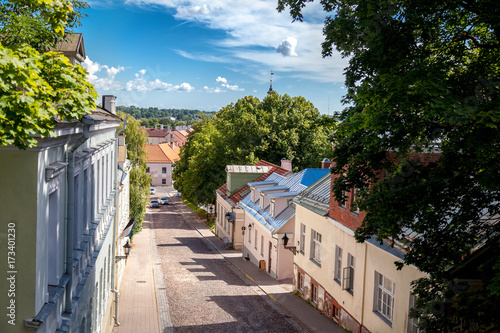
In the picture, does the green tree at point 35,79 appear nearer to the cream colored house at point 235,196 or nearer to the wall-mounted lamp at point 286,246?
the wall-mounted lamp at point 286,246

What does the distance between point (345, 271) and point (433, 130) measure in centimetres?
1002

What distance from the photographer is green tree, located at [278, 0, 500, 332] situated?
7734 mm

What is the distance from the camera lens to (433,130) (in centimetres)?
862

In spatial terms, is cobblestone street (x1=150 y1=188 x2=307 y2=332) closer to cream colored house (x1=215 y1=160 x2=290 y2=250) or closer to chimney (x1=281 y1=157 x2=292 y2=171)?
cream colored house (x1=215 y1=160 x2=290 y2=250)

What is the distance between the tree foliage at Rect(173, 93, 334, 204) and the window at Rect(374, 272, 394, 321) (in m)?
29.0

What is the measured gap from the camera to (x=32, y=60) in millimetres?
4559

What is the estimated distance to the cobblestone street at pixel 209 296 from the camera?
18188 mm

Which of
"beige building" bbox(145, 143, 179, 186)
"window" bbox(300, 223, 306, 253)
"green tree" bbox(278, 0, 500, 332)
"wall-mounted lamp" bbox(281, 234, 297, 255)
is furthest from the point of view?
"beige building" bbox(145, 143, 179, 186)

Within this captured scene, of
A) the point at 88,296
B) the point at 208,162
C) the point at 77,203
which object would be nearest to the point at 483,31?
the point at 77,203

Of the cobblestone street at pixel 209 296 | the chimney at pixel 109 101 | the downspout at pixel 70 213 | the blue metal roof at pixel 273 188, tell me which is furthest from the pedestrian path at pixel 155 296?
the downspout at pixel 70 213

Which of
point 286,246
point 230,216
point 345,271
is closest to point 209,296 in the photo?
point 286,246

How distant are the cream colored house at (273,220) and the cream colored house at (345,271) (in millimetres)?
2402

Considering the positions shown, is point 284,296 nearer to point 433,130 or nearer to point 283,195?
point 283,195

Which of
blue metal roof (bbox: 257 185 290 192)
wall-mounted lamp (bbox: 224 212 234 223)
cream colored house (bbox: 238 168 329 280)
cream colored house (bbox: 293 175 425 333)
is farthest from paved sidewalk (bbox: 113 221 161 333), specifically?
blue metal roof (bbox: 257 185 290 192)
